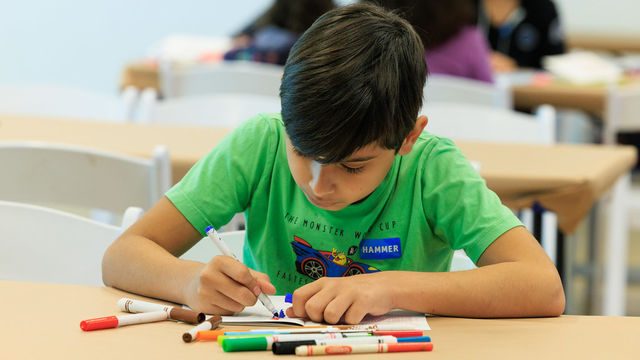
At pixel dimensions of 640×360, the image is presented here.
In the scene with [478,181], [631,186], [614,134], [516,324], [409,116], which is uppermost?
[409,116]

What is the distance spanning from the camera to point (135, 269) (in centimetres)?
123

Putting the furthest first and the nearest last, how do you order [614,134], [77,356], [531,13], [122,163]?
[531,13]
[614,134]
[122,163]
[77,356]

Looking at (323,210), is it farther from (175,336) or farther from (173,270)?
(175,336)

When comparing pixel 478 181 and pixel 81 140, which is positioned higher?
pixel 478 181

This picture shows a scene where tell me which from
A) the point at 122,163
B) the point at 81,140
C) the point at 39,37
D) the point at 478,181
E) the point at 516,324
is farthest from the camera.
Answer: the point at 39,37

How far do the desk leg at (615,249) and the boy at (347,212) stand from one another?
120cm

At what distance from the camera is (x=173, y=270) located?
1205mm

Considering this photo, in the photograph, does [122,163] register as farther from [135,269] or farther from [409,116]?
[409,116]

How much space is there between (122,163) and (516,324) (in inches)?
36.9

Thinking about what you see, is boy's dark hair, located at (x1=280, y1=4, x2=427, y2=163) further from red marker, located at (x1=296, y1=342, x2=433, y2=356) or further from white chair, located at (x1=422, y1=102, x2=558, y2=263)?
white chair, located at (x1=422, y1=102, x2=558, y2=263)

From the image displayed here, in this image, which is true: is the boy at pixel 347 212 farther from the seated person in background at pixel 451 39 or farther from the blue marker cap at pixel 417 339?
the seated person in background at pixel 451 39

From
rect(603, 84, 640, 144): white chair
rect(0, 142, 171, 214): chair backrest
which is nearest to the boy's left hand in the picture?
rect(0, 142, 171, 214): chair backrest

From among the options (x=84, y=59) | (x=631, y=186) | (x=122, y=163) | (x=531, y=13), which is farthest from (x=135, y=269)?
(x=84, y=59)

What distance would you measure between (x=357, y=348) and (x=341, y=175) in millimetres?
267
